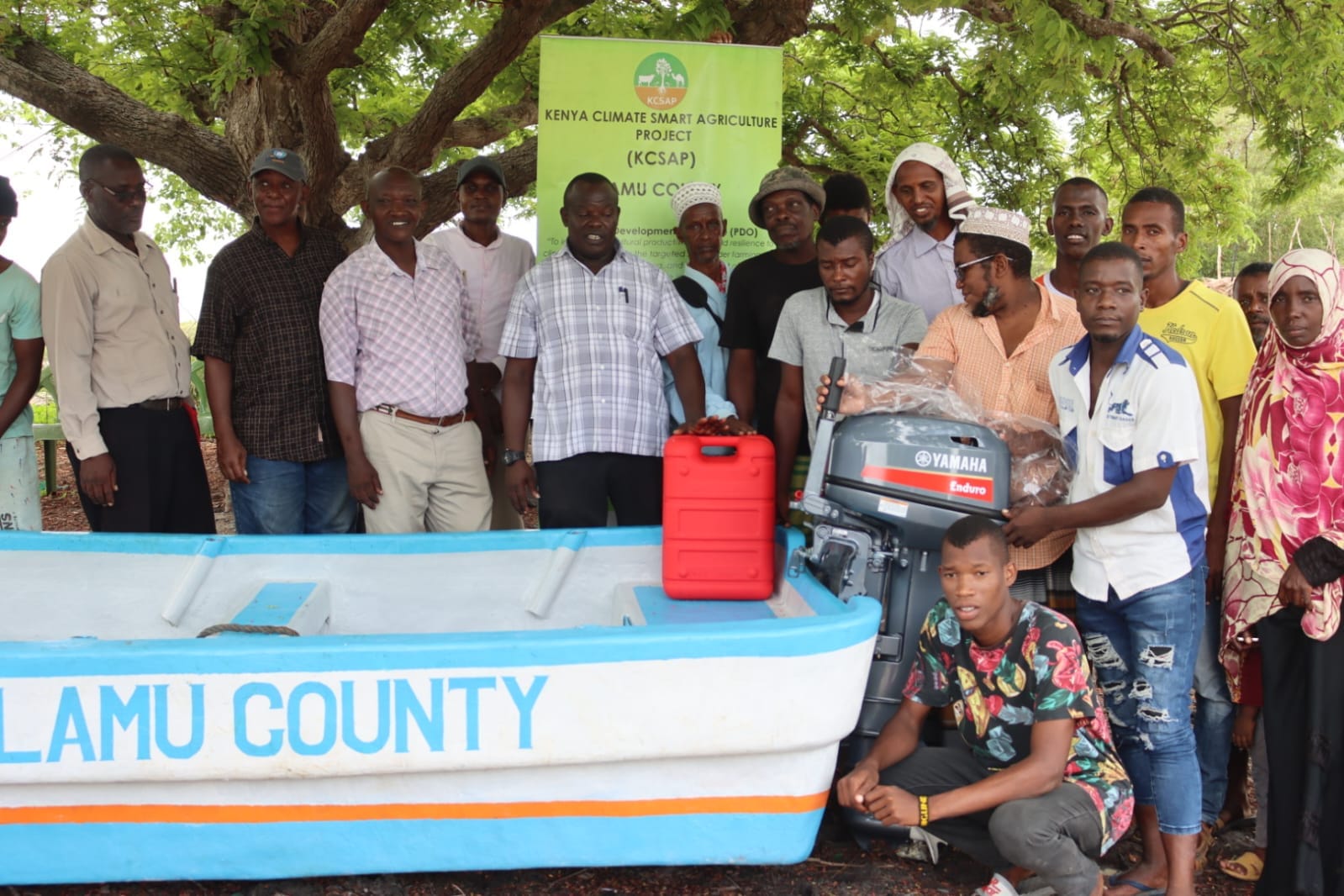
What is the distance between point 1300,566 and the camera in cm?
A: 269

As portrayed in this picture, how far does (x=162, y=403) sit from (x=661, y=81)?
237 cm

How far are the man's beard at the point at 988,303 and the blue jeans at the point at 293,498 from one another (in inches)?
86.2

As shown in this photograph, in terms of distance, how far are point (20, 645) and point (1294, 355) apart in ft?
9.89

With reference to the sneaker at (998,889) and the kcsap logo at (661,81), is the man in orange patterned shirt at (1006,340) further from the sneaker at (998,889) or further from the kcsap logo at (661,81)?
the kcsap logo at (661,81)

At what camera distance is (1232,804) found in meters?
3.35

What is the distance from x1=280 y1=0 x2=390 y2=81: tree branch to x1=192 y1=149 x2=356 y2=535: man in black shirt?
1.79 m

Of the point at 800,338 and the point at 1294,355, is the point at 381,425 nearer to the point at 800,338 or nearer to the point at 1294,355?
the point at 800,338

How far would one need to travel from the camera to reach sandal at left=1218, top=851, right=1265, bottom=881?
2.98 m

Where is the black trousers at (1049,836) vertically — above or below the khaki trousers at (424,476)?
below

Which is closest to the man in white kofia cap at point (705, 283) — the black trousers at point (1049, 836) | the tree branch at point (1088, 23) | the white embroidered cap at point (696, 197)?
the white embroidered cap at point (696, 197)

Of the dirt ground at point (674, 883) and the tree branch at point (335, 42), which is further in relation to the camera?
the tree branch at point (335, 42)

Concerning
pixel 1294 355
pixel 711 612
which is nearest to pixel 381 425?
pixel 711 612

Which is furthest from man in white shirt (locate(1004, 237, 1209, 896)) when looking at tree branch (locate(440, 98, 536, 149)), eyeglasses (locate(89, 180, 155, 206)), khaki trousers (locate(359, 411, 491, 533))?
tree branch (locate(440, 98, 536, 149))

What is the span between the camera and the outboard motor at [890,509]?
2.88m
